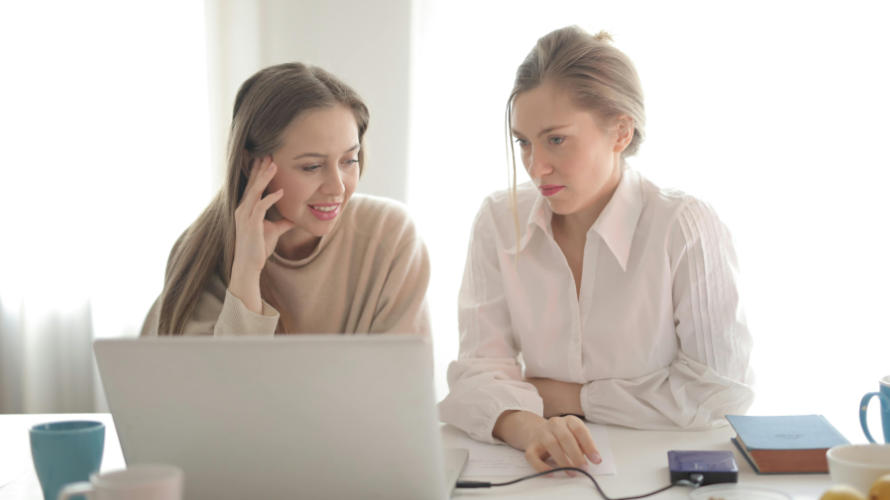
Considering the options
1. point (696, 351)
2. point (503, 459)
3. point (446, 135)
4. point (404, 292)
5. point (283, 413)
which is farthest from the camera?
point (446, 135)

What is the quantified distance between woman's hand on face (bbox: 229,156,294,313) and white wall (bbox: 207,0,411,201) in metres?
1.17

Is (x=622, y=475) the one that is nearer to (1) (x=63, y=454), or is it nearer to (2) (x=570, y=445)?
(2) (x=570, y=445)

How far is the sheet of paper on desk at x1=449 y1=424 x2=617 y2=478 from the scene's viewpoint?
1159mm

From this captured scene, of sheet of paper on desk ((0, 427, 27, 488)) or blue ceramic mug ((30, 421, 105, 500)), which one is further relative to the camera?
sheet of paper on desk ((0, 427, 27, 488))

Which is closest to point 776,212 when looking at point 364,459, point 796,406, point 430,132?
point 796,406

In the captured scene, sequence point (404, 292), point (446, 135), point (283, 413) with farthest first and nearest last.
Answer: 1. point (446, 135)
2. point (404, 292)
3. point (283, 413)

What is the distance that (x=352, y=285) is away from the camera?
71.1 inches

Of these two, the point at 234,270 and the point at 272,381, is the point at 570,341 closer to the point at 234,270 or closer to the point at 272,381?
the point at 234,270

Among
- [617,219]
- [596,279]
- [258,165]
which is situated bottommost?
[596,279]

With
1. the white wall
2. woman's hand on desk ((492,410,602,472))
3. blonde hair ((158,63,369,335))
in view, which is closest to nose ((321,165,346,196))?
blonde hair ((158,63,369,335))

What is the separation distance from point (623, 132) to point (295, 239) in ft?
2.36

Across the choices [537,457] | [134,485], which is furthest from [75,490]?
[537,457]

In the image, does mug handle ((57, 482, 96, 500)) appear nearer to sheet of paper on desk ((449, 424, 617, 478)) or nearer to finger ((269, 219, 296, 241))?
sheet of paper on desk ((449, 424, 617, 478))

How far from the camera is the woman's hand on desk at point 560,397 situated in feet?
5.18
